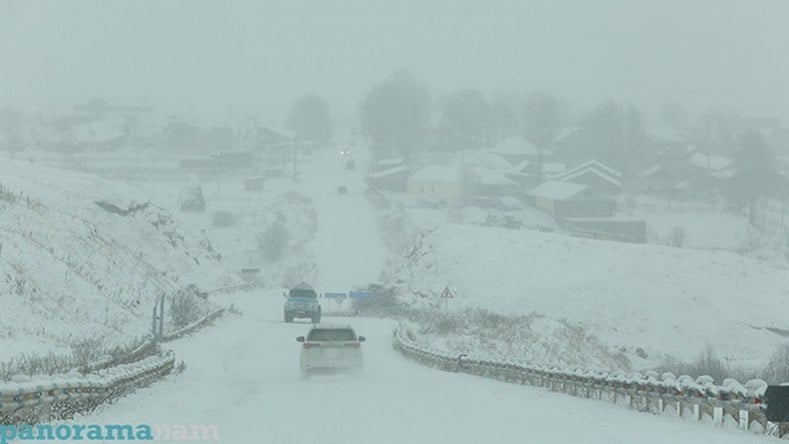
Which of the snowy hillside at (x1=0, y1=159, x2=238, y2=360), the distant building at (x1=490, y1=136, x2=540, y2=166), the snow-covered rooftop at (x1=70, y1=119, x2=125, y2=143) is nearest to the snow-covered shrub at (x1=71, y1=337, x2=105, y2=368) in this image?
the snowy hillside at (x1=0, y1=159, x2=238, y2=360)

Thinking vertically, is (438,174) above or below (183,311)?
above

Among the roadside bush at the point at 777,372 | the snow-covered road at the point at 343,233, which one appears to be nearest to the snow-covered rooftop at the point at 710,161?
the snow-covered road at the point at 343,233

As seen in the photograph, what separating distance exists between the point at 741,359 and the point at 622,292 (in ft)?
37.4

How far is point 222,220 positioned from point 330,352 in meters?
73.5

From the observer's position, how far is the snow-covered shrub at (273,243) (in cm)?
9088

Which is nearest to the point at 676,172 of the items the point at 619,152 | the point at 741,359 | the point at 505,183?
the point at 619,152

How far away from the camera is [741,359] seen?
5250cm

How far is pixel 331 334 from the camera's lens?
25.9 m

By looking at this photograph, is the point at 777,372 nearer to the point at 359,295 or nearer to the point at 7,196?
the point at 359,295

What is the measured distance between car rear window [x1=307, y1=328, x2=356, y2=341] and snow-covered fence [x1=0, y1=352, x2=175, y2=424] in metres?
6.70

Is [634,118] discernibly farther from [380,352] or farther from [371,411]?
[371,411]

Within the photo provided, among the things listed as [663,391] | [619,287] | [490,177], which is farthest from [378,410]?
[490,177]

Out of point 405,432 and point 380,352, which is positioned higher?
point 405,432

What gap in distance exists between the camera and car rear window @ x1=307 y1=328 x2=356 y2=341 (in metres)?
25.7
